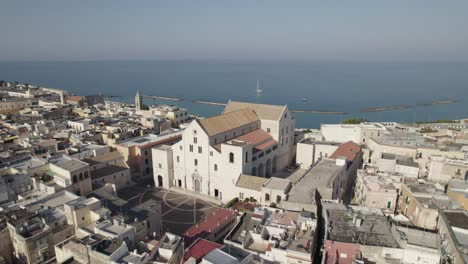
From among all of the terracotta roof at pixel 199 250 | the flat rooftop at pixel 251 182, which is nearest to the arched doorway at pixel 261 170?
the flat rooftop at pixel 251 182

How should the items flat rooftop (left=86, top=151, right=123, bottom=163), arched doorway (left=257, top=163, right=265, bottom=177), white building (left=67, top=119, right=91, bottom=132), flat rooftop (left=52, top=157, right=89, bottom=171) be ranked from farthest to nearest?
white building (left=67, top=119, right=91, bottom=132) → arched doorway (left=257, top=163, right=265, bottom=177) → flat rooftop (left=86, top=151, right=123, bottom=163) → flat rooftop (left=52, top=157, right=89, bottom=171)

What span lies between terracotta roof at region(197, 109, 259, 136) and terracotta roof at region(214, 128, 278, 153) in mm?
1786

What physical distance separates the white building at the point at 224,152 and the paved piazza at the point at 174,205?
212 cm

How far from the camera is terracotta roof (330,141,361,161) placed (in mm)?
43719

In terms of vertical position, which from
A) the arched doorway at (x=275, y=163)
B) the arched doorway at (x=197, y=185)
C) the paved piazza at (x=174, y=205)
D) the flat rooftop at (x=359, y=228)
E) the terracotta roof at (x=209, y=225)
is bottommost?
the paved piazza at (x=174, y=205)

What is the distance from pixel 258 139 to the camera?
151ft

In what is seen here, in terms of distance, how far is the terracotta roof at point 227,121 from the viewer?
136 ft

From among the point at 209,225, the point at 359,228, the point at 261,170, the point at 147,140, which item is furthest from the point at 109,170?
the point at 359,228

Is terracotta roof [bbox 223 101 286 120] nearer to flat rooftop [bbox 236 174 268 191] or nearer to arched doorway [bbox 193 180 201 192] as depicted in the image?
flat rooftop [bbox 236 174 268 191]

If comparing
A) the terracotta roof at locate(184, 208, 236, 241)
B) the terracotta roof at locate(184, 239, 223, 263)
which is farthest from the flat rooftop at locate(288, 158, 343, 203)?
the terracotta roof at locate(184, 239, 223, 263)

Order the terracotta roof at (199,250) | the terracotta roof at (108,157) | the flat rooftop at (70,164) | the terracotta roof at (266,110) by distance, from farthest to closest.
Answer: the terracotta roof at (266,110), the terracotta roof at (108,157), the flat rooftop at (70,164), the terracotta roof at (199,250)

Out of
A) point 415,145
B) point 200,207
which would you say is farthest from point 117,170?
point 415,145

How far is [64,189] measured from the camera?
31766 mm

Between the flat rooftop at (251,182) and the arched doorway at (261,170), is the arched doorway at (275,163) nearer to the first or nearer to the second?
the arched doorway at (261,170)
